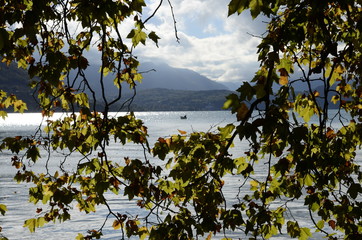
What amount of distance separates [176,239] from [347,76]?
4.88 m

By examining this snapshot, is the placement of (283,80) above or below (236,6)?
below

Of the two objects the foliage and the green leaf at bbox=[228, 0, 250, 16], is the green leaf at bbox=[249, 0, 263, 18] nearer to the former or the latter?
the green leaf at bbox=[228, 0, 250, 16]

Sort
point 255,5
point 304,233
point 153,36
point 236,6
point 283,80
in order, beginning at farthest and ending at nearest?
point 304,233, point 153,36, point 283,80, point 255,5, point 236,6

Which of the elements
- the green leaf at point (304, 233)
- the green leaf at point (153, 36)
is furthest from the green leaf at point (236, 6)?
the green leaf at point (304, 233)

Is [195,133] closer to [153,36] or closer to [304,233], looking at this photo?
[153,36]

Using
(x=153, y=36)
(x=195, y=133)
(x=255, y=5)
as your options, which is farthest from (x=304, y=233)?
(x=255, y=5)

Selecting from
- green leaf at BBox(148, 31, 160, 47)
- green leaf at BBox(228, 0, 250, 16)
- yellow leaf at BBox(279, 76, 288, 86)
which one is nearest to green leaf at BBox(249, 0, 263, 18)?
green leaf at BBox(228, 0, 250, 16)

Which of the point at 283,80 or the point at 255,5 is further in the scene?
the point at 283,80

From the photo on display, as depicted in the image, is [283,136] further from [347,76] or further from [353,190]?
[347,76]

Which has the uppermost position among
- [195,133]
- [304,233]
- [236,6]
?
[236,6]

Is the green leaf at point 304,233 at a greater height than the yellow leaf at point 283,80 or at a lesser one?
lesser

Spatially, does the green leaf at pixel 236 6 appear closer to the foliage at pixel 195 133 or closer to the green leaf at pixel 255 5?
the green leaf at pixel 255 5

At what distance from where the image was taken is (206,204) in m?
5.71

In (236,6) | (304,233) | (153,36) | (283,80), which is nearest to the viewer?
(236,6)
